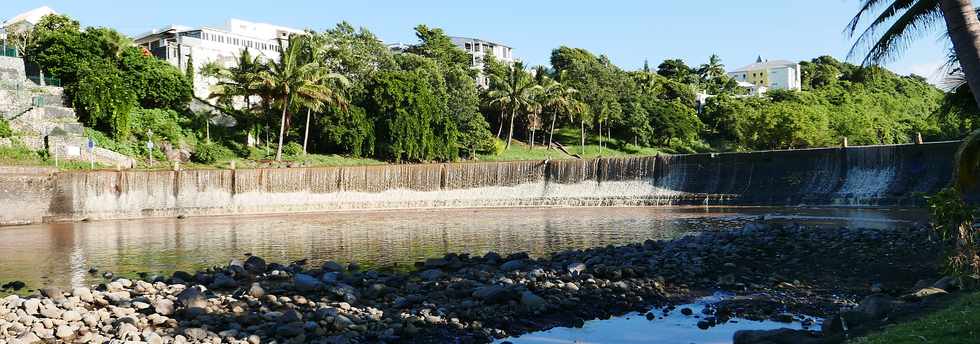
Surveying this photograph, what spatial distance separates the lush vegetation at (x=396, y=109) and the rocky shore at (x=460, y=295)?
88.0 ft

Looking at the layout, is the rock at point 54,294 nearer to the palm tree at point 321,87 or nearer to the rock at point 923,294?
the rock at point 923,294

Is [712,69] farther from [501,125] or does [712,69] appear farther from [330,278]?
[330,278]

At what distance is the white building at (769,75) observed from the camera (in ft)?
392

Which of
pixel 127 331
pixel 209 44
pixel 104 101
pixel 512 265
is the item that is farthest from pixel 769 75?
pixel 127 331

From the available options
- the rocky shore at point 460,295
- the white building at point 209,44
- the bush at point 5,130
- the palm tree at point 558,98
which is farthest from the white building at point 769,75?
the rocky shore at point 460,295

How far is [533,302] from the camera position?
10.2m

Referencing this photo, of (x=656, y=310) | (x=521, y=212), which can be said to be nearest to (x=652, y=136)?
(x=521, y=212)

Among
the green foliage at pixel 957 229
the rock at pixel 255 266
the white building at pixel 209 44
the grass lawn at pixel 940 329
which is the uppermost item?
the white building at pixel 209 44

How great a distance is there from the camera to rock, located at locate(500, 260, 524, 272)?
13566 millimetres

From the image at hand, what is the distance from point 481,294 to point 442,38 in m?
62.6

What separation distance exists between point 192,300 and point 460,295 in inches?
140

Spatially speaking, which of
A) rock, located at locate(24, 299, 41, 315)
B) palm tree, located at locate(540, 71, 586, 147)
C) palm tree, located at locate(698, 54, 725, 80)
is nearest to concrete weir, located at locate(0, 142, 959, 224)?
palm tree, located at locate(540, 71, 586, 147)

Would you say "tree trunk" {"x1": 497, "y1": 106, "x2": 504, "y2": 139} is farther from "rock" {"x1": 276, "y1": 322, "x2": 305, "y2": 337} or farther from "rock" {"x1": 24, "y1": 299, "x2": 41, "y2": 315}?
"rock" {"x1": 276, "y1": 322, "x2": 305, "y2": 337}

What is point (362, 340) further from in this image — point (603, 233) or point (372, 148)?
point (372, 148)
